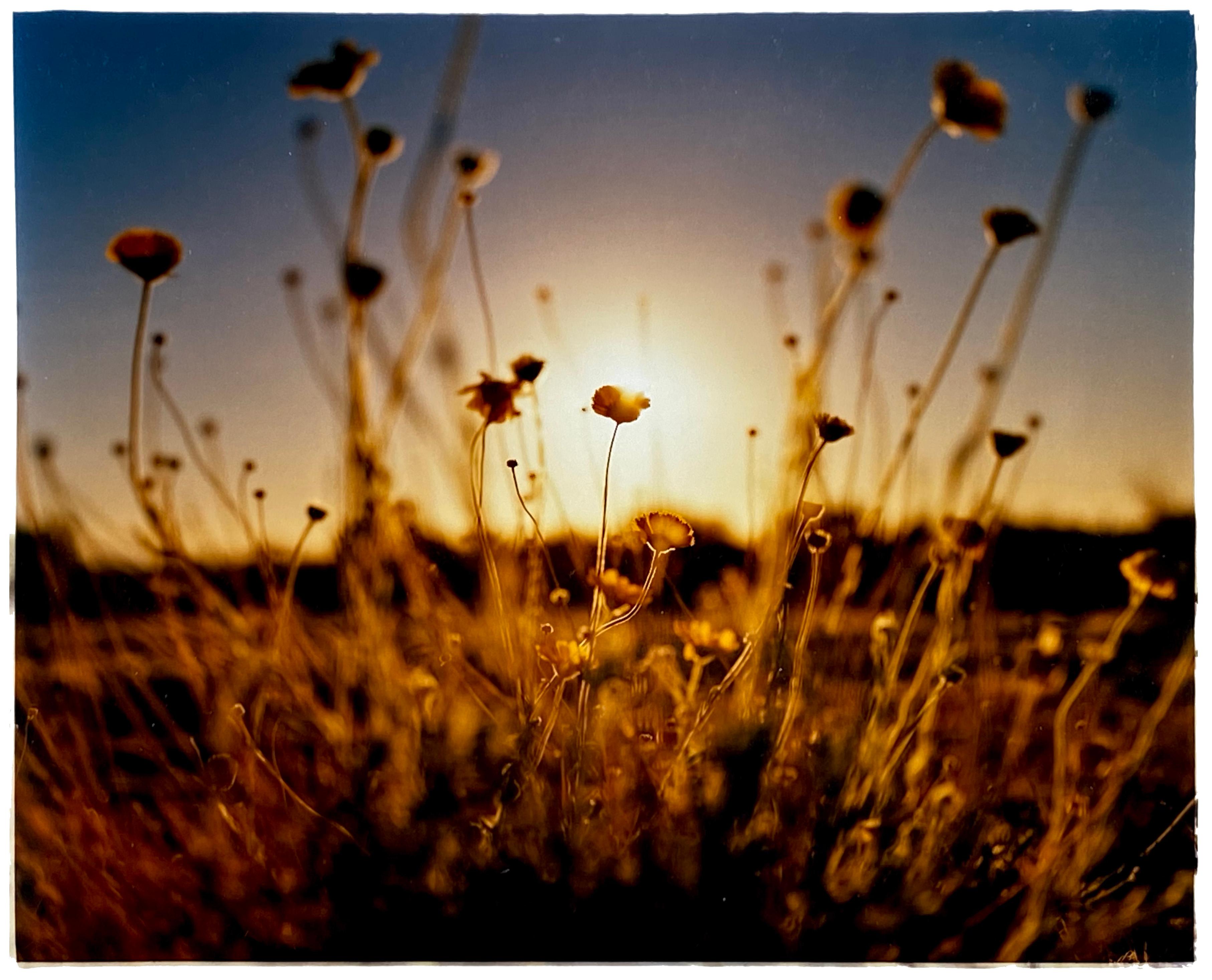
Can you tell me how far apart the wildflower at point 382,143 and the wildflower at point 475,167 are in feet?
0.27

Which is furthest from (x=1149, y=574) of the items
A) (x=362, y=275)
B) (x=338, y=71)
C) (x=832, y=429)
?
(x=338, y=71)

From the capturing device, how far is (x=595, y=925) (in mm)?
2092

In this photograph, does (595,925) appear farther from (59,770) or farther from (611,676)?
(59,770)

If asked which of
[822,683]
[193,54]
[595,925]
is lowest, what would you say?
[595,925]

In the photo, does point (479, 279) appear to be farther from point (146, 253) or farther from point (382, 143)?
point (146, 253)

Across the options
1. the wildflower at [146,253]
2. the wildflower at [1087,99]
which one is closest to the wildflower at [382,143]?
the wildflower at [146,253]

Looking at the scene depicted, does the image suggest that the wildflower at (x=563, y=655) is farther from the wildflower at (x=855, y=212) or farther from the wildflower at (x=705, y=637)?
the wildflower at (x=855, y=212)

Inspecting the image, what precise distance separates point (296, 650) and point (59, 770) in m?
0.36

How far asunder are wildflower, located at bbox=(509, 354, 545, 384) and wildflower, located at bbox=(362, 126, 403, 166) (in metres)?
0.33

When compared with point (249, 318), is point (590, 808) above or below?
below

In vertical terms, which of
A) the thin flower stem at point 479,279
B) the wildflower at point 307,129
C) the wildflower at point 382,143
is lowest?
the thin flower stem at point 479,279

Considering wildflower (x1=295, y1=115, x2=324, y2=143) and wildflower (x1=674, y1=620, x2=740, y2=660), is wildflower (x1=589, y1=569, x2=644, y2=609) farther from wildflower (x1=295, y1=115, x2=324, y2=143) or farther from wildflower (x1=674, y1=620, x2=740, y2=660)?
wildflower (x1=295, y1=115, x2=324, y2=143)

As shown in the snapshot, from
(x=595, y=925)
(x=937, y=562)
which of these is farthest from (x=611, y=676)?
(x=937, y=562)

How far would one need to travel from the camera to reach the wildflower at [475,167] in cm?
211
